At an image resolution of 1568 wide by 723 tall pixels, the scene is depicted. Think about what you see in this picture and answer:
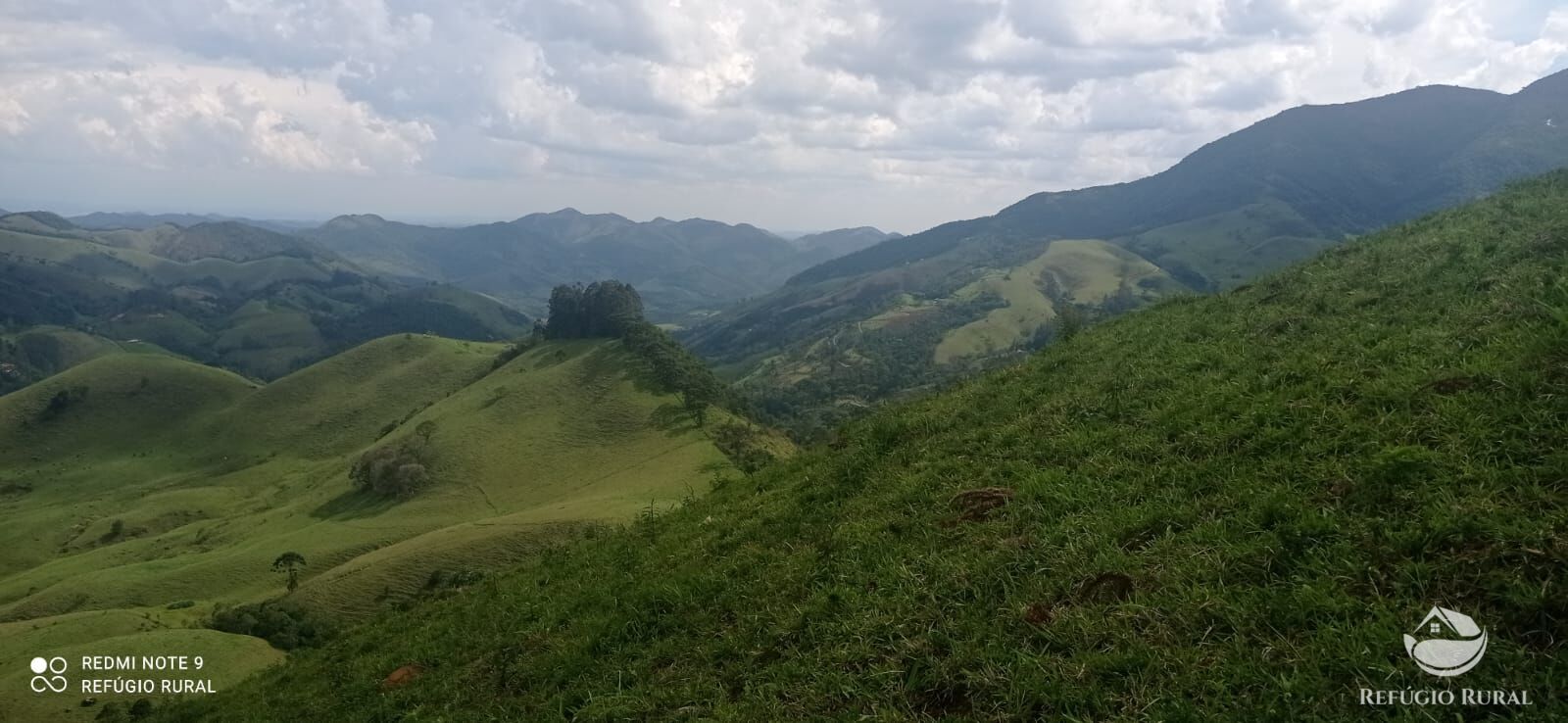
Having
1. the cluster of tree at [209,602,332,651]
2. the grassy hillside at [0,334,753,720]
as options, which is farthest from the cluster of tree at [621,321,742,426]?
the cluster of tree at [209,602,332,651]

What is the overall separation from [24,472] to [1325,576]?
199697 mm

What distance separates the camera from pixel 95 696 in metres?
33.5

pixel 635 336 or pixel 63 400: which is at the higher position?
pixel 635 336

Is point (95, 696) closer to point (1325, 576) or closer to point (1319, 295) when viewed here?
point (1325, 576)

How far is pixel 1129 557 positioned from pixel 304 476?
137 m

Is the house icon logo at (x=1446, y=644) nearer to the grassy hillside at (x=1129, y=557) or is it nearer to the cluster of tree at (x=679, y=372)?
the grassy hillside at (x=1129, y=557)

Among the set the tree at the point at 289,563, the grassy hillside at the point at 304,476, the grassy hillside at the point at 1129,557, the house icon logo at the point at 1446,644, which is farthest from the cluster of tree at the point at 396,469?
the house icon logo at the point at 1446,644

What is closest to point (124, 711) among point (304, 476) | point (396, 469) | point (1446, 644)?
point (1446, 644)

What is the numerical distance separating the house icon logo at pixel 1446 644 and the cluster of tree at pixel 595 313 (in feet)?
466

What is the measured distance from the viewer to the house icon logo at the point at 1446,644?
19.8ft

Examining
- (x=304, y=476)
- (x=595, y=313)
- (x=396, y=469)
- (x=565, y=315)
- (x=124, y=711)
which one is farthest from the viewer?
(x=565, y=315)

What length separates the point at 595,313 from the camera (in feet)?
502

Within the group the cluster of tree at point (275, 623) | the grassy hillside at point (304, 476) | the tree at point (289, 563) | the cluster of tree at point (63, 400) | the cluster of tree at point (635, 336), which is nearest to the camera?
the cluster of tree at point (275, 623)

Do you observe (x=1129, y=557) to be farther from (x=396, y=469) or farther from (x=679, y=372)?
(x=679, y=372)
